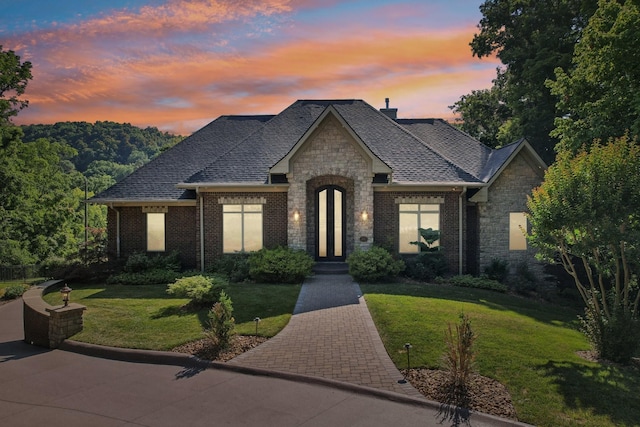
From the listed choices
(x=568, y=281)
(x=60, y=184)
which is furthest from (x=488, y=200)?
(x=60, y=184)

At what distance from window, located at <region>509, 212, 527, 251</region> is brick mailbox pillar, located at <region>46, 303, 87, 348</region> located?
16.6m

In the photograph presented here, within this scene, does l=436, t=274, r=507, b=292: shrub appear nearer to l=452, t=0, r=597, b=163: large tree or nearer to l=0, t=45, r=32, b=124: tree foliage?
l=452, t=0, r=597, b=163: large tree

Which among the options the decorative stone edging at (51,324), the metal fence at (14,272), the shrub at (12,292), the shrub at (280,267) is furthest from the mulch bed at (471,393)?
the metal fence at (14,272)

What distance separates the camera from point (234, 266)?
57.9ft

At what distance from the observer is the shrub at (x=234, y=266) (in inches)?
666

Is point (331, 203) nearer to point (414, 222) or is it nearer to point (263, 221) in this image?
point (263, 221)

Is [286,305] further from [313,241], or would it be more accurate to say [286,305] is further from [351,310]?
[313,241]

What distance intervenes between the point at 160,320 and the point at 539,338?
9.45m

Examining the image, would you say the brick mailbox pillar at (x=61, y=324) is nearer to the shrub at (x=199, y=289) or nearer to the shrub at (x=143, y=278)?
the shrub at (x=199, y=289)

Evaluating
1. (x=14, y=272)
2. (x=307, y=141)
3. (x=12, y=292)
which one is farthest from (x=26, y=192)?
(x=307, y=141)

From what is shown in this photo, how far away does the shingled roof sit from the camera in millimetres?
18688

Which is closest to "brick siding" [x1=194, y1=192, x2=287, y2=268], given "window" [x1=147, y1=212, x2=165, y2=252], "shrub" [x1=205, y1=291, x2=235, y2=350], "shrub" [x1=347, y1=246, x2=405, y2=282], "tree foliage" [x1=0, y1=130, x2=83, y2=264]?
"window" [x1=147, y1=212, x2=165, y2=252]

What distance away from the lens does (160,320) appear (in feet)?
36.4

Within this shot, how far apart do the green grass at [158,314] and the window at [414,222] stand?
582cm
